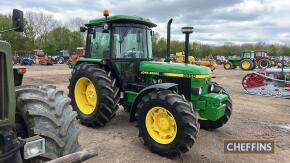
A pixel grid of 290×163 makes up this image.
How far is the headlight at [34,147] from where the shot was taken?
247 cm

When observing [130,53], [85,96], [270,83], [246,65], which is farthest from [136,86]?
[246,65]

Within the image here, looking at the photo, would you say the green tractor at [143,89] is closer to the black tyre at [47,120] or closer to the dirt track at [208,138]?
the dirt track at [208,138]

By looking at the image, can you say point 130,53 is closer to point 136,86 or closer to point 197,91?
point 136,86

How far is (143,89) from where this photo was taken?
4.96 m

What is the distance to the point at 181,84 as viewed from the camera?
17.3 feet

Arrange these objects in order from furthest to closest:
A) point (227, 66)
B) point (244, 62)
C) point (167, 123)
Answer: point (227, 66) → point (244, 62) → point (167, 123)

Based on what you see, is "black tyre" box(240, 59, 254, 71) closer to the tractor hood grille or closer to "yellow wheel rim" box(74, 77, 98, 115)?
"yellow wheel rim" box(74, 77, 98, 115)

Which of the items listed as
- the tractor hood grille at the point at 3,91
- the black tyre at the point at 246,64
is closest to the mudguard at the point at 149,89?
the tractor hood grille at the point at 3,91

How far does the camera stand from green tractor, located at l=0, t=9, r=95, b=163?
2406 millimetres

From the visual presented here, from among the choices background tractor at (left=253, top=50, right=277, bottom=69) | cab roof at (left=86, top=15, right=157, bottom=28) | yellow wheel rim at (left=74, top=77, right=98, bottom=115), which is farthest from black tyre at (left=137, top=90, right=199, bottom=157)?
background tractor at (left=253, top=50, right=277, bottom=69)

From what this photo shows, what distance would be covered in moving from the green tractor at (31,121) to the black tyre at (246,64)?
2680cm

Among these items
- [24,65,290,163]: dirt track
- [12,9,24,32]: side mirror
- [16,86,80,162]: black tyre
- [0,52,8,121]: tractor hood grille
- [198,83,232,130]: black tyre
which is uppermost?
[12,9,24,32]: side mirror

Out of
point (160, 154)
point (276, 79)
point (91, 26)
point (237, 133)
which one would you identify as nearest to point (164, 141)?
point (160, 154)

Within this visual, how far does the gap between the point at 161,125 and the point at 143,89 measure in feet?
2.46
